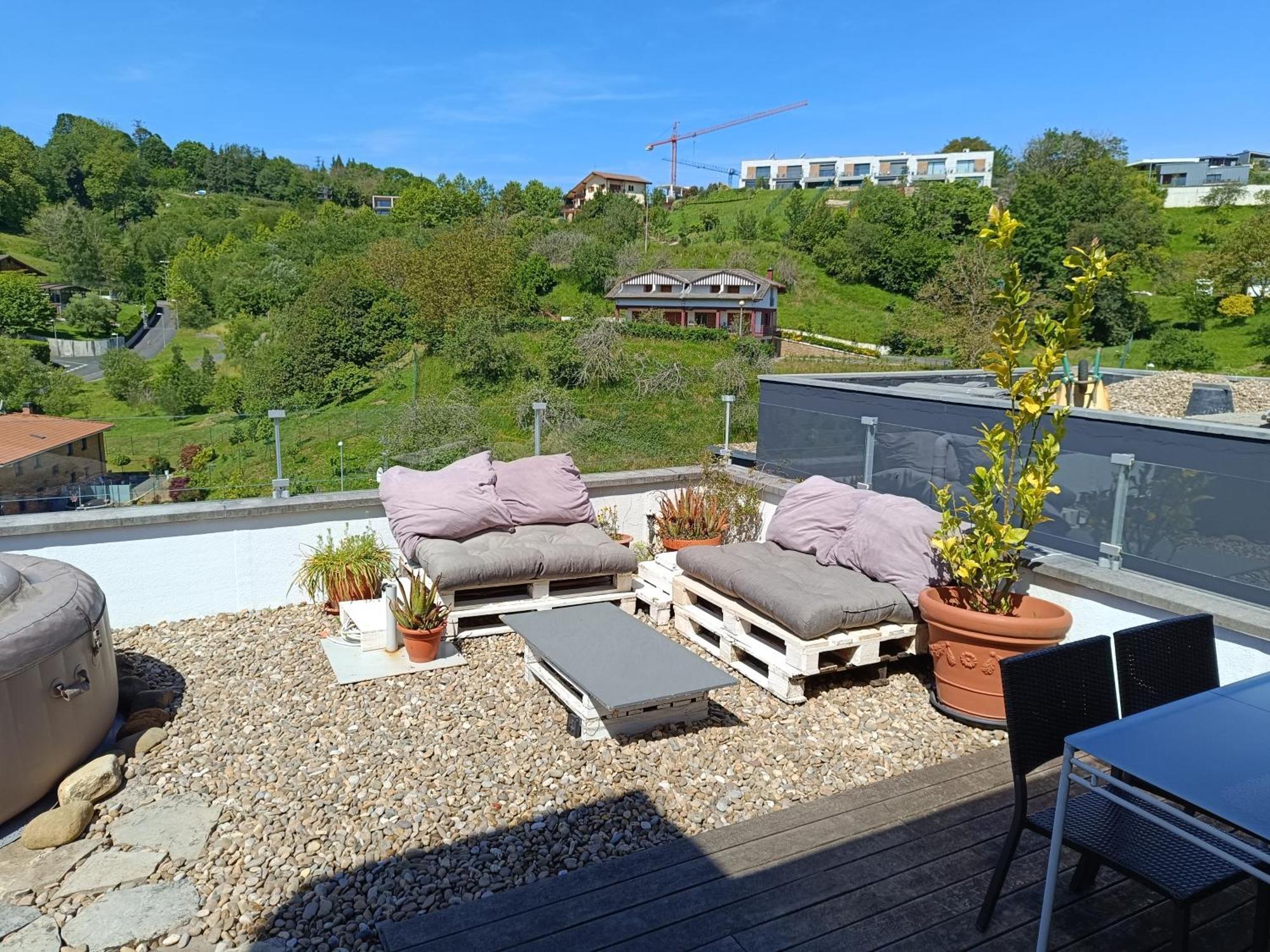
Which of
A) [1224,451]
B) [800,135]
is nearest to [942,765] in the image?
[1224,451]

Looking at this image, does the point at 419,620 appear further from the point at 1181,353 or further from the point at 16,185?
the point at 16,185

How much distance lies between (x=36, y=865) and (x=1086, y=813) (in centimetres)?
368

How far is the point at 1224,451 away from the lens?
4176 mm

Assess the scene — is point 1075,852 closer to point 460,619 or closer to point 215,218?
→ point 460,619

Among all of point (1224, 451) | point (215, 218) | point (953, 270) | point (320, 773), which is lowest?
point (320, 773)

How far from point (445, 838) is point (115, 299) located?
71698 millimetres

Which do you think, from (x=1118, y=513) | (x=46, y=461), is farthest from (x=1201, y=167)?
(x=46, y=461)

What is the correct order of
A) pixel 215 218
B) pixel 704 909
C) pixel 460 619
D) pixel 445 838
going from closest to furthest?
pixel 704 909 < pixel 445 838 < pixel 460 619 < pixel 215 218

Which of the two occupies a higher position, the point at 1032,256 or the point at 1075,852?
the point at 1032,256

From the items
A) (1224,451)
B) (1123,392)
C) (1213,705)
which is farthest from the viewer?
(1123,392)

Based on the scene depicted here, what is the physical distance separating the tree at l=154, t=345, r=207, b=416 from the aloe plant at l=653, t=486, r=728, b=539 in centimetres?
2915

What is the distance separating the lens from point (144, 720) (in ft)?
13.0

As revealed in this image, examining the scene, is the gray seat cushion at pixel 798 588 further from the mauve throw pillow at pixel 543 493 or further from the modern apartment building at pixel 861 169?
the modern apartment building at pixel 861 169

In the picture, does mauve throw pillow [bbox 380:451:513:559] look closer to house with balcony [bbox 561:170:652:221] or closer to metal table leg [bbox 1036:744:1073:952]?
metal table leg [bbox 1036:744:1073:952]
